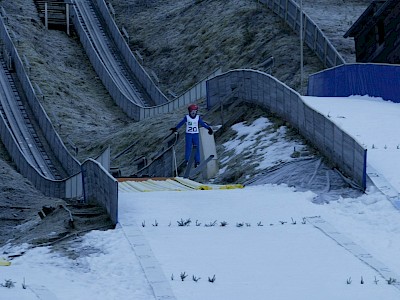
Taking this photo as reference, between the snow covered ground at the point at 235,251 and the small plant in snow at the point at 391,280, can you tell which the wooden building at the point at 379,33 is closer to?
the snow covered ground at the point at 235,251

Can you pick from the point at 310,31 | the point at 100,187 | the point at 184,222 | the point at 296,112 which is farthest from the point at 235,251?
the point at 310,31

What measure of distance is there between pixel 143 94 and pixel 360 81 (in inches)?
688

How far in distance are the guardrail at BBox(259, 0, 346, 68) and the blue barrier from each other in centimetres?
468

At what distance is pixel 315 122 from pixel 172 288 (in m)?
8.57

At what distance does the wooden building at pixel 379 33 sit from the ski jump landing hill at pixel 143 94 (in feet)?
3.06

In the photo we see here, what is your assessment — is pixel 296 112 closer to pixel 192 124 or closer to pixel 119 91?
pixel 192 124

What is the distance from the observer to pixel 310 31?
37.9 meters

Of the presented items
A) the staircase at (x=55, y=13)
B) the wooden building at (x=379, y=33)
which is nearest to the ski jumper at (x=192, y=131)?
the wooden building at (x=379, y=33)

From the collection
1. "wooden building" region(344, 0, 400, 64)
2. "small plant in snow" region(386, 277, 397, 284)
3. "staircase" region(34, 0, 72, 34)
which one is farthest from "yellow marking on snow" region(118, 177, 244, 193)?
"staircase" region(34, 0, 72, 34)

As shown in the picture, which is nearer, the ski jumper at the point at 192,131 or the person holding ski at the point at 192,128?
the person holding ski at the point at 192,128

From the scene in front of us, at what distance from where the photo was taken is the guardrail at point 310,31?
116 feet

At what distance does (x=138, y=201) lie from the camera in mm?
17828

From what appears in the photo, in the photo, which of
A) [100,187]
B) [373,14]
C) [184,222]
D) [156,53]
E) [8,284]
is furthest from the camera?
[156,53]

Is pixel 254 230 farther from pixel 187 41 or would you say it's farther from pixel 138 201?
pixel 187 41
